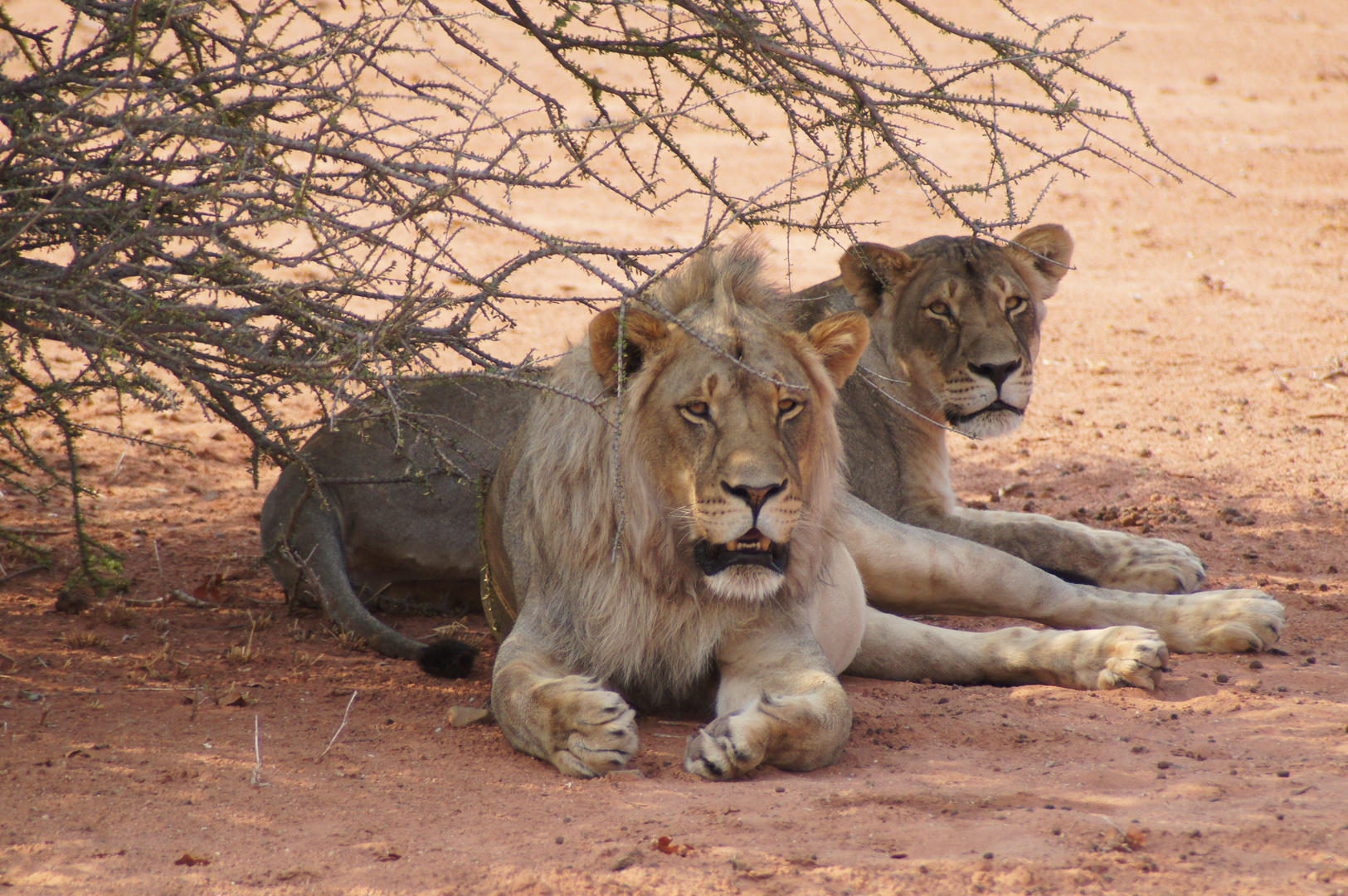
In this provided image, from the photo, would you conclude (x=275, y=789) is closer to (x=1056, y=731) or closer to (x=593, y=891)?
(x=593, y=891)

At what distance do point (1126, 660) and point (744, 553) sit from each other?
1407 mm

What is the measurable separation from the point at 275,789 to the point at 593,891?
0.99m

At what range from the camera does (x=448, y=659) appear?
4.03 metres

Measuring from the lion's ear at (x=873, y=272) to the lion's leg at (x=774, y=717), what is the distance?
6.15ft

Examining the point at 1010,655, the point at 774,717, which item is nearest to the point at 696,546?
the point at 774,717

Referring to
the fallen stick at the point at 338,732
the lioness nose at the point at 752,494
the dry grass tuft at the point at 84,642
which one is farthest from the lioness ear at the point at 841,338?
the dry grass tuft at the point at 84,642

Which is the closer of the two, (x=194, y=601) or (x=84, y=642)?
(x=84, y=642)

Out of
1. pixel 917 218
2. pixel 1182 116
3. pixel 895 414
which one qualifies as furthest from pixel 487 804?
pixel 1182 116

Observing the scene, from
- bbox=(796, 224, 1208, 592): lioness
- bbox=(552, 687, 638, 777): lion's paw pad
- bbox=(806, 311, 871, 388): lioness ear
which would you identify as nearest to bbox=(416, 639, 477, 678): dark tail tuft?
bbox=(552, 687, 638, 777): lion's paw pad

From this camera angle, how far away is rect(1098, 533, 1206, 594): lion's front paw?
4.92 meters

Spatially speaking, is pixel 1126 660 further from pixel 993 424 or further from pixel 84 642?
pixel 84 642

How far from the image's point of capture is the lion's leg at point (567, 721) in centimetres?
321

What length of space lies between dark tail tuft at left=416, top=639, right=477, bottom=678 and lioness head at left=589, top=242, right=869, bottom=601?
36.7 inches

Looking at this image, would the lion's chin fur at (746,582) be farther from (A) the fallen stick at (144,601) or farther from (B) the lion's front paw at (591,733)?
(A) the fallen stick at (144,601)
